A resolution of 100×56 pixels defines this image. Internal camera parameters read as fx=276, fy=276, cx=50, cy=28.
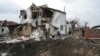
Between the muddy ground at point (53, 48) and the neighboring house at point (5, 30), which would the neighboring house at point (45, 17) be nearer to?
the neighboring house at point (5, 30)

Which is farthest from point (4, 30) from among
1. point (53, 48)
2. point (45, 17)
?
point (53, 48)

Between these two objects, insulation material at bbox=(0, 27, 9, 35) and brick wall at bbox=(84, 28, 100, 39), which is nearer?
brick wall at bbox=(84, 28, 100, 39)

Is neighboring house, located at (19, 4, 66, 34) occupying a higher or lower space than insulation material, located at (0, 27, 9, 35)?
higher

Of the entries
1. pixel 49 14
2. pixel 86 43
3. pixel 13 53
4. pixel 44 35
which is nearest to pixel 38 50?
pixel 13 53

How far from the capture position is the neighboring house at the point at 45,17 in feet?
197

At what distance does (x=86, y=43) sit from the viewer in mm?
31766

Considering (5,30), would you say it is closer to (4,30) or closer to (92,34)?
(4,30)

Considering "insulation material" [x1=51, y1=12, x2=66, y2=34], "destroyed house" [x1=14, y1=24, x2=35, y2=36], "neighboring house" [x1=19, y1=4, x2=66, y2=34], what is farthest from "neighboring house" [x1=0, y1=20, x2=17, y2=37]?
"insulation material" [x1=51, y1=12, x2=66, y2=34]

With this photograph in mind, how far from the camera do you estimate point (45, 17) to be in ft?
199

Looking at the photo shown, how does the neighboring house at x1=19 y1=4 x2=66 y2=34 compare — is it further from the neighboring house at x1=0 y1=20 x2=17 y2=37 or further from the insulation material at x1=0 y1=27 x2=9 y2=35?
the insulation material at x1=0 y1=27 x2=9 y2=35

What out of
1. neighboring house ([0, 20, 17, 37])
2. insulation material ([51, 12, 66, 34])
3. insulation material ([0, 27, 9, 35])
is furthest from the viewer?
insulation material ([0, 27, 9, 35])

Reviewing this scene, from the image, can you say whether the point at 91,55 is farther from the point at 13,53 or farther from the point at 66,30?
the point at 66,30

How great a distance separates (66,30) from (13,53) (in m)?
28.0

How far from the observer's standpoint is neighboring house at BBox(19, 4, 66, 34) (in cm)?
5991
